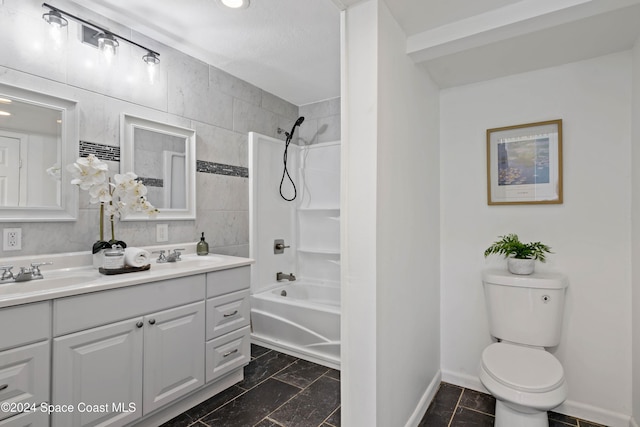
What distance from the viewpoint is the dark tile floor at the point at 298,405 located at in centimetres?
177

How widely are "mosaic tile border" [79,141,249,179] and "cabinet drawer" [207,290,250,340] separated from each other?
963 millimetres

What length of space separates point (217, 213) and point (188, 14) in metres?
1.44

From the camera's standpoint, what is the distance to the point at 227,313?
6.82 feet

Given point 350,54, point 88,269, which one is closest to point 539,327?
point 350,54

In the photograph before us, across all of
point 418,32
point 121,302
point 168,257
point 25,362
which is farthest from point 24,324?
point 418,32

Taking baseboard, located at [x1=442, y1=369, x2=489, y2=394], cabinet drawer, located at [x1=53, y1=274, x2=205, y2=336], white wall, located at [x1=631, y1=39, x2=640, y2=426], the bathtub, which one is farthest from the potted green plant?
cabinet drawer, located at [x1=53, y1=274, x2=205, y2=336]

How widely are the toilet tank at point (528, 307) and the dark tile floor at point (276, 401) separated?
113cm

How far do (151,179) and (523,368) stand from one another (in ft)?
8.22

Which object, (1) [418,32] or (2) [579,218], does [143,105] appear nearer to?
(1) [418,32]

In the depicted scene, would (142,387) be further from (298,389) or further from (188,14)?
(188,14)

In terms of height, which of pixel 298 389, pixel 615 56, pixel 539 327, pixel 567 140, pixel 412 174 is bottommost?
pixel 298 389

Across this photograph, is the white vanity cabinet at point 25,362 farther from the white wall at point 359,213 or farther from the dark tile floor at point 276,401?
the white wall at point 359,213

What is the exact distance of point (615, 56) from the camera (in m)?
1.73

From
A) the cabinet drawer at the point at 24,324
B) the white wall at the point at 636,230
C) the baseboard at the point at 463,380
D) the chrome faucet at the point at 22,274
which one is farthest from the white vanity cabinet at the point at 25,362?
the white wall at the point at 636,230
